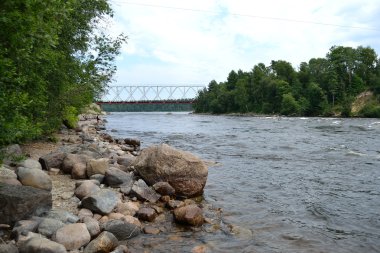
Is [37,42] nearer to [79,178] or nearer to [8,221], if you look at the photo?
[8,221]

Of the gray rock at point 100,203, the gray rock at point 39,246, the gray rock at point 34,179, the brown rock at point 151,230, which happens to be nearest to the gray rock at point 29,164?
the gray rock at point 34,179

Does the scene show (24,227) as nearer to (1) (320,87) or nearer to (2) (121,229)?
(2) (121,229)

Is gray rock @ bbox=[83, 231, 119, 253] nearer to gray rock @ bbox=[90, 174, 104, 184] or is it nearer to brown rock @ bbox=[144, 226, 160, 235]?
brown rock @ bbox=[144, 226, 160, 235]

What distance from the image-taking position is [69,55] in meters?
17.5

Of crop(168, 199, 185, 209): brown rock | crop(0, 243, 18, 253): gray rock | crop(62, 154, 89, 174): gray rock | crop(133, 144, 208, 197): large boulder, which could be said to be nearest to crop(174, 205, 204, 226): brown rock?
crop(168, 199, 185, 209): brown rock

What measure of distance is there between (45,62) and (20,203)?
440cm

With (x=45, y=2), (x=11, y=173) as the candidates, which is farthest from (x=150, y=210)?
(x=45, y=2)

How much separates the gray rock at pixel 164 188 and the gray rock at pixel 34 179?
3.17m

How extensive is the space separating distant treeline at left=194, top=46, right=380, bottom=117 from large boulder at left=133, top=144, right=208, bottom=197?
79.4 metres

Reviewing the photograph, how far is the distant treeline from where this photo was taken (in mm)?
97375

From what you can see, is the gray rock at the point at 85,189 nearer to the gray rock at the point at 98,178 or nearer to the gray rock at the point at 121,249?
the gray rock at the point at 98,178

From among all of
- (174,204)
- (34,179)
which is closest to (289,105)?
(174,204)

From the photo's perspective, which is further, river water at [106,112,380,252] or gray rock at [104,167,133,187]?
gray rock at [104,167,133,187]

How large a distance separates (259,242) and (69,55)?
43.3ft
